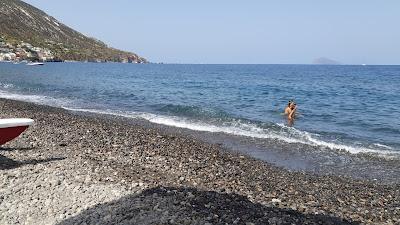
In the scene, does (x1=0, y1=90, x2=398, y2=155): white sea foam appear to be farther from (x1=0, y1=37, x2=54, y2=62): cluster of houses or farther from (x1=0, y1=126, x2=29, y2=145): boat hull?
(x1=0, y1=37, x2=54, y2=62): cluster of houses

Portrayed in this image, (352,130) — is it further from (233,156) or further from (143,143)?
(143,143)

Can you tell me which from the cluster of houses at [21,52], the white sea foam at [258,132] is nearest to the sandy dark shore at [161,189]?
the white sea foam at [258,132]

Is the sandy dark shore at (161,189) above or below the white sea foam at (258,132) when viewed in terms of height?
above

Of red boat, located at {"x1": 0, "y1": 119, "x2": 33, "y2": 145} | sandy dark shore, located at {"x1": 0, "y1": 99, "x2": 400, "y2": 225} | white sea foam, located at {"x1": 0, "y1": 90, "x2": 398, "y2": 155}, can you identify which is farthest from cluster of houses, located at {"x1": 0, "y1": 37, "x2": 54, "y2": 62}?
red boat, located at {"x1": 0, "y1": 119, "x2": 33, "y2": 145}

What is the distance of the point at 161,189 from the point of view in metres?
10.4

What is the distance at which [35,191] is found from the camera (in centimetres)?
1006

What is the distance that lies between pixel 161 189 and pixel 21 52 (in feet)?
567

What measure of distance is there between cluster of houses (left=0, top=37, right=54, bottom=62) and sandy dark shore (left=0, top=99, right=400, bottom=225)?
15938 cm

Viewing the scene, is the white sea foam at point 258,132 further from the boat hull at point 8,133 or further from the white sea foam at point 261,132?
the boat hull at point 8,133

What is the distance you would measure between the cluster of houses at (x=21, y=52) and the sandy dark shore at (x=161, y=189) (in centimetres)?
15938

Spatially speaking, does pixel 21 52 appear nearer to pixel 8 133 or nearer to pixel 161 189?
pixel 8 133

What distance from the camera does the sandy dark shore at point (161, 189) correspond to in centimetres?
890

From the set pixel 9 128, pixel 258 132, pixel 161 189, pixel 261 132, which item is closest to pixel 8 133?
pixel 9 128

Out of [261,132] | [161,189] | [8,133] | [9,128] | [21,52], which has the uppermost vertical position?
[9,128]
